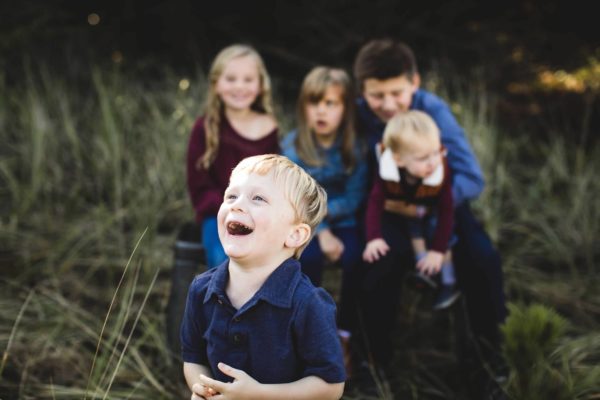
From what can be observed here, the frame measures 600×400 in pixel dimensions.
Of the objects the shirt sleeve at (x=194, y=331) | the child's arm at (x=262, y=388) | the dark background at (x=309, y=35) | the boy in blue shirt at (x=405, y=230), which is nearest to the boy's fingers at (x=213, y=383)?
the child's arm at (x=262, y=388)

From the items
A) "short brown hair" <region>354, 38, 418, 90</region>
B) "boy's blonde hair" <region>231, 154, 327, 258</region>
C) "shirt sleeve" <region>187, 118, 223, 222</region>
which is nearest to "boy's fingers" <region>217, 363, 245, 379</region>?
"boy's blonde hair" <region>231, 154, 327, 258</region>

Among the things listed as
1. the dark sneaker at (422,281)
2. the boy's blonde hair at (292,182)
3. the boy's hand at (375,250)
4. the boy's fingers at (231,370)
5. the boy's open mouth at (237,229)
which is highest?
the boy's blonde hair at (292,182)

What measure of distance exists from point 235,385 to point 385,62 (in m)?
1.87

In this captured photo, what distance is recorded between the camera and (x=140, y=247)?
12.1ft

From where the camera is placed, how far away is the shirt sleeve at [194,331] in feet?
5.42

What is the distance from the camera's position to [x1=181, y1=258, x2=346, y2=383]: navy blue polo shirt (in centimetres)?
155

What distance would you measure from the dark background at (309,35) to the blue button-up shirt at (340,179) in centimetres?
275

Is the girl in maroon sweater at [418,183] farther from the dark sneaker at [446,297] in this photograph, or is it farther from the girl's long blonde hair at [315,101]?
the girl's long blonde hair at [315,101]

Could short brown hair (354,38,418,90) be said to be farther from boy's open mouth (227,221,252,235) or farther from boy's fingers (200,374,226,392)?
boy's fingers (200,374,226,392)

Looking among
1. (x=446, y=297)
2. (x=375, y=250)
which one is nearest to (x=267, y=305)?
(x=375, y=250)

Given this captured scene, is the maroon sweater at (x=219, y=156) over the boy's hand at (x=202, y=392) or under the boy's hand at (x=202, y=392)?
over

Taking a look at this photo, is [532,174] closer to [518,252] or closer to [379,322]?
[518,252]

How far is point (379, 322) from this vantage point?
275cm

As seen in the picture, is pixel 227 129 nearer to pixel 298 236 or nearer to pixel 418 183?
pixel 418 183
